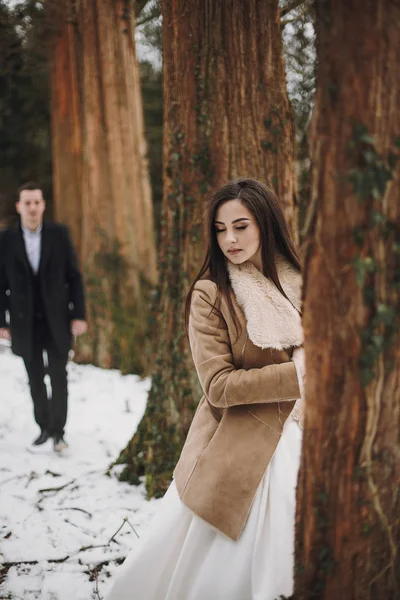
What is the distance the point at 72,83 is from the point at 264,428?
7.28 metres

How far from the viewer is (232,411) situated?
2090mm

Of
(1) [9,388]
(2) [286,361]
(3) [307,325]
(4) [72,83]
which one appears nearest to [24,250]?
(1) [9,388]

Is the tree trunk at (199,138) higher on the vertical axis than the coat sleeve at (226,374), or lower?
higher

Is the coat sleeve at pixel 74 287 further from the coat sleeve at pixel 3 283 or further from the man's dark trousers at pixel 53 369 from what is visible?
the coat sleeve at pixel 3 283

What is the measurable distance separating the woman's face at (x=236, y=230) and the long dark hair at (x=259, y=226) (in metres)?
0.02

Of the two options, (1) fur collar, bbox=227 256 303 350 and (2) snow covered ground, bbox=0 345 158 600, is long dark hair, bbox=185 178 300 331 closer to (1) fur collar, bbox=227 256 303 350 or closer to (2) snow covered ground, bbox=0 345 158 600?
(1) fur collar, bbox=227 256 303 350

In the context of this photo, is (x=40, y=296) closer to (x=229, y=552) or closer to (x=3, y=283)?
Result: (x=3, y=283)

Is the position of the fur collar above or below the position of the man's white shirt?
below

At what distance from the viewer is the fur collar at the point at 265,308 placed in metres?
2.04

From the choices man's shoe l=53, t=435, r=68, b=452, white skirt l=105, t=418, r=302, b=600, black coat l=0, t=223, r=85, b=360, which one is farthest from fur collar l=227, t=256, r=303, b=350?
man's shoe l=53, t=435, r=68, b=452

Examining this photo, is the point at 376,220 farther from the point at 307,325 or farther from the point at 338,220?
the point at 307,325

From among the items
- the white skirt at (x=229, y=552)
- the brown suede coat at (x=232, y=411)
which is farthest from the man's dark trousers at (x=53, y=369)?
the brown suede coat at (x=232, y=411)

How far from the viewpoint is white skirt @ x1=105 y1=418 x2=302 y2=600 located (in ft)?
6.75

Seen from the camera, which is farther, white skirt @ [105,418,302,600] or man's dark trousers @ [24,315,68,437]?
man's dark trousers @ [24,315,68,437]
